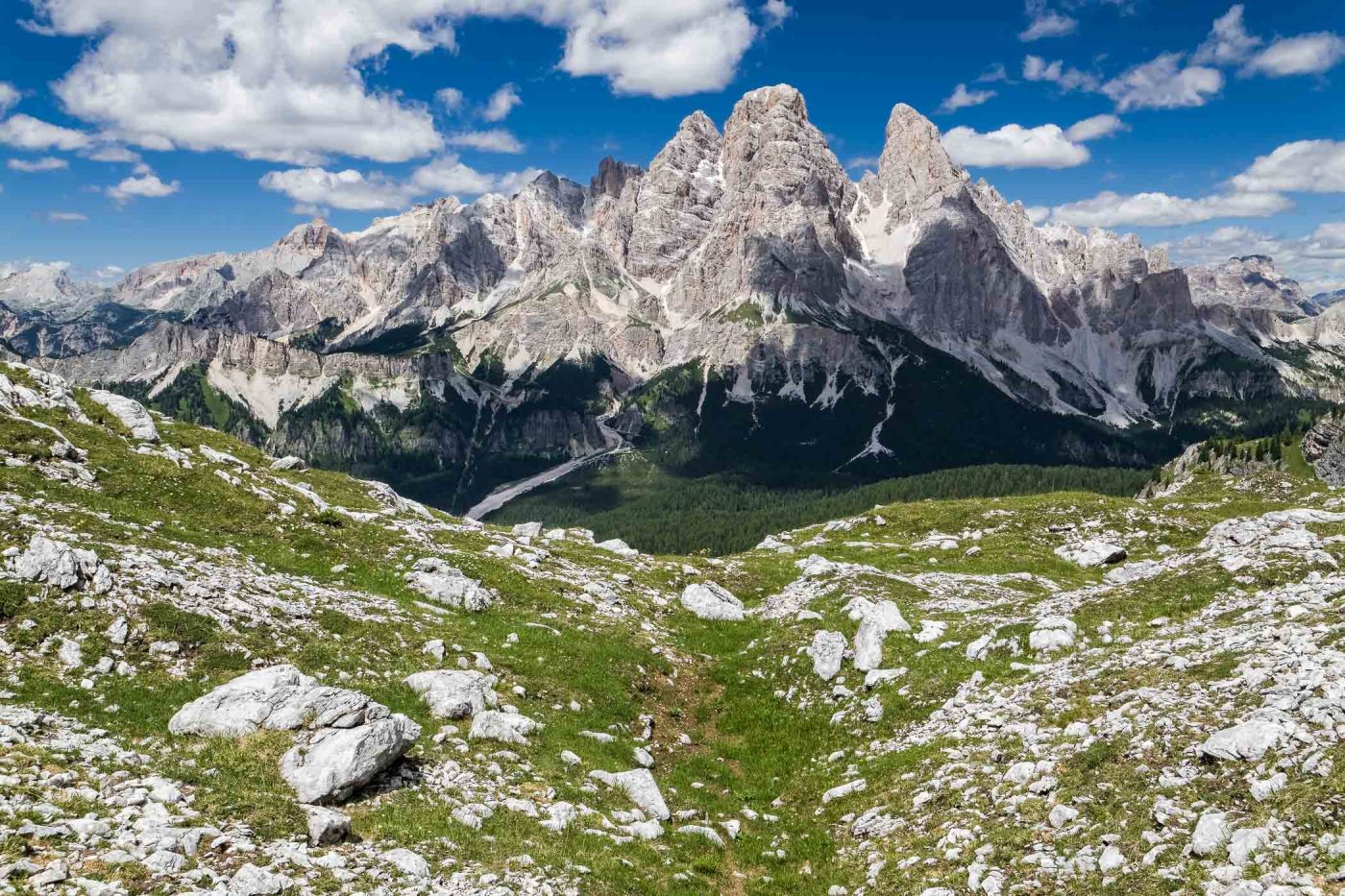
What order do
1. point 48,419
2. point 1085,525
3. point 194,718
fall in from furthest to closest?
1. point 1085,525
2. point 48,419
3. point 194,718

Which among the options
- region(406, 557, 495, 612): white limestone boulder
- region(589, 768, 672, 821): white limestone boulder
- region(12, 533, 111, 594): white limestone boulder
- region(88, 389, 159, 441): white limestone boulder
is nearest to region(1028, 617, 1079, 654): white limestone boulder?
region(589, 768, 672, 821): white limestone boulder

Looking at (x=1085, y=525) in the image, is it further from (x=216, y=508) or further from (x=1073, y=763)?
(x=216, y=508)

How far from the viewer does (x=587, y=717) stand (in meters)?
26.6

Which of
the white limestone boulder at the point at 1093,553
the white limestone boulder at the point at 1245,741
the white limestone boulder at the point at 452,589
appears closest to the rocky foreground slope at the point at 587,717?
the white limestone boulder at the point at 1245,741

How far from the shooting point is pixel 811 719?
29.4 m

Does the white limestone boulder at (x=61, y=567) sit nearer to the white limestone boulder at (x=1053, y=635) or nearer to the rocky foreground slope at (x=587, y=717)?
the rocky foreground slope at (x=587, y=717)

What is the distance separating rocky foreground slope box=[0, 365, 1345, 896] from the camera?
14609mm

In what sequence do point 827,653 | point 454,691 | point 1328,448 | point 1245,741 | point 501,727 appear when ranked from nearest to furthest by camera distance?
point 1245,741 → point 501,727 → point 454,691 → point 827,653 → point 1328,448

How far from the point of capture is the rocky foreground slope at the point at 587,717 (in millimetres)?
14609

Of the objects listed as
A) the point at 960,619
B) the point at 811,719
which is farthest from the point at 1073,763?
the point at 960,619

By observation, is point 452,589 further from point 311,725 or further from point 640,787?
point 640,787

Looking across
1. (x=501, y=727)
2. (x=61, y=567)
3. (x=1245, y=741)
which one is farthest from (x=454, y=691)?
(x=1245, y=741)

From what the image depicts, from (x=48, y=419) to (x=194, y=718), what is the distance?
1383 inches

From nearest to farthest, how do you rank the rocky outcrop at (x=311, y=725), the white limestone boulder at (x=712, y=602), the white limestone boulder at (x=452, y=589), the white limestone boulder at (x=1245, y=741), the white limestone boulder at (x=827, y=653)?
the white limestone boulder at (x=1245, y=741) < the rocky outcrop at (x=311, y=725) < the white limestone boulder at (x=827, y=653) < the white limestone boulder at (x=452, y=589) < the white limestone boulder at (x=712, y=602)
